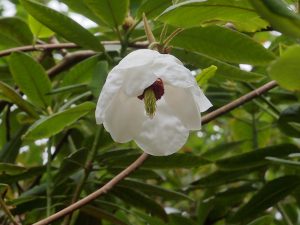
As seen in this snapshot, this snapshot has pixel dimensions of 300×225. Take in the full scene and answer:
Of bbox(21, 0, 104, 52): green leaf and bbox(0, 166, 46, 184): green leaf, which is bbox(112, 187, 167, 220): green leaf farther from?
bbox(21, 0, 104, 52): green leaf

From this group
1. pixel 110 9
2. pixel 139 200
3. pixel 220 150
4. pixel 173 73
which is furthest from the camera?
pixel 220 150

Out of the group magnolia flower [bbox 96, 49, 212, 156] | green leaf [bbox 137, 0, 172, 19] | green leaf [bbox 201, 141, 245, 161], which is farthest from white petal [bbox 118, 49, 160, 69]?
green leaf [bbox 201, 141, 245, 161]

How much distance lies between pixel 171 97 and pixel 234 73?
0.39 feet

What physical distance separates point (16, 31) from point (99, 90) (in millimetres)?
246

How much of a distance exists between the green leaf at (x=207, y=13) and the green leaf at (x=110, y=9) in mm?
187

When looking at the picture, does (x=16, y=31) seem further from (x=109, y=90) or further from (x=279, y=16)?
(x=279, y=16)

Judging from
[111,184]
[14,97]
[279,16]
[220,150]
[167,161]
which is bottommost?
[220,150]

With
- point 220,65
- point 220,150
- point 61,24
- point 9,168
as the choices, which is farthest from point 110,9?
point 220,150

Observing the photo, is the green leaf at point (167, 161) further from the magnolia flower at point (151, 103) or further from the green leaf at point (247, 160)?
the magnolia flower at point (151, 103)

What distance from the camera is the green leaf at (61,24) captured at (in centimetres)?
83

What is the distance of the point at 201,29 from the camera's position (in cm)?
80

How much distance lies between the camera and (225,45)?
786 mm

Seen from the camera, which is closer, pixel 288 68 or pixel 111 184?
pixel 288 68

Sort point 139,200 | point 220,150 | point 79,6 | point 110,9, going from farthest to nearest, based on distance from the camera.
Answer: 1. point 220,150
2. point 139,200
3. point 79,6
4. point 110,9
